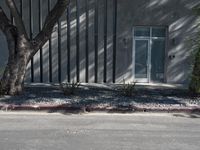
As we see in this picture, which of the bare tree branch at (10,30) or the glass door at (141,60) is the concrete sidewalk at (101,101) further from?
the glass door at (141,60)

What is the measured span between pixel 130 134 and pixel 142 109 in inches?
124

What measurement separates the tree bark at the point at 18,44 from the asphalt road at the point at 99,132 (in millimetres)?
2276

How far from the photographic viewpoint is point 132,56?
18.6 metres

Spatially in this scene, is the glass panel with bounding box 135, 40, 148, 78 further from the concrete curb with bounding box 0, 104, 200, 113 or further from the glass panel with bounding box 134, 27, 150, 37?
the concrete curb with bounding box 0, 104, 200, 113

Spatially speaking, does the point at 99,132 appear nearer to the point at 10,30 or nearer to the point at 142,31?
the point at 10,30

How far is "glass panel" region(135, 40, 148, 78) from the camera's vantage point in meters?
18.6

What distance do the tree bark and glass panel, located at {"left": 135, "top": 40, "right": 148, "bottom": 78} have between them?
601cm

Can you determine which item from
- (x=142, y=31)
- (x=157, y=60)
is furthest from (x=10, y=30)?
(x=157, y=60)

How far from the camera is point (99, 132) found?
9.28 meters

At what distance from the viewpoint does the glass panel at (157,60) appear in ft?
61.0

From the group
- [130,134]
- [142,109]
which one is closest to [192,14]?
[142,109]

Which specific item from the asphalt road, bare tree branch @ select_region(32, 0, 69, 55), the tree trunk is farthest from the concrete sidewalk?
bare tree branch @ select_region(32, 0, 69, 55)

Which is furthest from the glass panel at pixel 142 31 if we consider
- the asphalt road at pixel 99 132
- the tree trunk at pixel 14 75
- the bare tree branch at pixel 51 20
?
the asphalt road at pixel 99 132

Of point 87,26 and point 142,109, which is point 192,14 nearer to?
point 87,26
